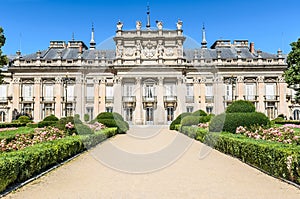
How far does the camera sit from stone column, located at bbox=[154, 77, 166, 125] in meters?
34.8

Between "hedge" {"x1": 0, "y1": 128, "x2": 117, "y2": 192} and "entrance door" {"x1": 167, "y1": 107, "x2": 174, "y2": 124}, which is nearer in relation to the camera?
"hedge" {"x1": 0, "y1": 128, "x2": 117, "y2": 192}

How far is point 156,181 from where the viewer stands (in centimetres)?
657

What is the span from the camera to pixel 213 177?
6918 mm

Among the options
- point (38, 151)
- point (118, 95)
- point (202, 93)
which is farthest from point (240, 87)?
point (38, 151)

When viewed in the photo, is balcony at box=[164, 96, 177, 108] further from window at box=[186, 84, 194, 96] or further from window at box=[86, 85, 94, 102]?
window at box=[86, 85, 94, 102]

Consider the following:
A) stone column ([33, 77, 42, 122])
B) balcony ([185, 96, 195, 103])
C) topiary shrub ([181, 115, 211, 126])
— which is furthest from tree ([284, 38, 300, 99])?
stone column ([33, 77, 42, 122])

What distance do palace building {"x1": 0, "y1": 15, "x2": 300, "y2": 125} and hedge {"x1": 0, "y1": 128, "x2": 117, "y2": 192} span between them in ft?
81.5

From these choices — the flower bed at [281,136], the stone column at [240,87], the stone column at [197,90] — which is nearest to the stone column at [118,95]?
the stone column at [197,90]

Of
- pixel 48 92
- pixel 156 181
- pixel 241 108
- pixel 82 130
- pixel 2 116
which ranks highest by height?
pixel 48 92

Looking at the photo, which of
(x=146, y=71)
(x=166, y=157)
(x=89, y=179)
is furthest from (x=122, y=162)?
(x=146, y=71)

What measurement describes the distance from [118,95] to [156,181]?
2878 cm

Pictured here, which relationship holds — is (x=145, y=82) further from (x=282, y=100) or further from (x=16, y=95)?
(x=282, y=100)

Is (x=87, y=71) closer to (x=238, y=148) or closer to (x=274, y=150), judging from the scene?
(x=238, y=148)

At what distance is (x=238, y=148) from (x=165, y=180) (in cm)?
367
